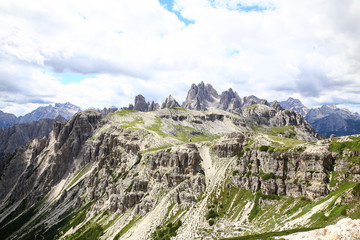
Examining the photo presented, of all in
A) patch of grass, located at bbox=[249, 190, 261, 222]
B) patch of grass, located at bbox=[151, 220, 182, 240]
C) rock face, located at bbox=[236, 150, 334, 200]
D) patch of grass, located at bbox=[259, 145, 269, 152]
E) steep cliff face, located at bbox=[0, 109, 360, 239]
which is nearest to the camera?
steep cliff face, located at bbox=[0, 109, 360, 239]

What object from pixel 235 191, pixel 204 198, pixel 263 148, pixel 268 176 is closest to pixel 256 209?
pixel 268 176

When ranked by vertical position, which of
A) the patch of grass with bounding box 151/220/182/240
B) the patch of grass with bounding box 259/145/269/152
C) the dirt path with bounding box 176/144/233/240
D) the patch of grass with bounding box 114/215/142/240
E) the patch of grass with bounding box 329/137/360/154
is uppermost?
the patch of grass with bounding box 329/137/360/154

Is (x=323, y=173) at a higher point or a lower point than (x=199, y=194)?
higher

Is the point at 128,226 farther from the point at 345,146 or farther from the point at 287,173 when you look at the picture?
the point at 345,146

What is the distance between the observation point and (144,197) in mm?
182000

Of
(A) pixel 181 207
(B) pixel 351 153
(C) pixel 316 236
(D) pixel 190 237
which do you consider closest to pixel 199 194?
(A) pixel 181 207

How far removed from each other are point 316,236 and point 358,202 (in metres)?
35.6

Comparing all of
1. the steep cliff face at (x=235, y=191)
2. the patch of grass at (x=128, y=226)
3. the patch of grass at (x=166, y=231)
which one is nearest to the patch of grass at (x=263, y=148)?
the steep cliff face at (x=235, y=191)

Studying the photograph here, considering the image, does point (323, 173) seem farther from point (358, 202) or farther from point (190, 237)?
point (190, 237)

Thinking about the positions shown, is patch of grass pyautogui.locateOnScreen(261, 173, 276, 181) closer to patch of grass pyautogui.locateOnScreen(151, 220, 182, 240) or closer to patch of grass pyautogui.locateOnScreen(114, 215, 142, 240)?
patch of grass pyautogui.locateOnScreen(151, 220, 182, 240)

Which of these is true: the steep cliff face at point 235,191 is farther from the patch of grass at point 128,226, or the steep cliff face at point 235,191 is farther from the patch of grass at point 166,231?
the patch of grass at point 166,231

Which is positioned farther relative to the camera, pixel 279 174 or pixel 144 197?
pixel 144 197

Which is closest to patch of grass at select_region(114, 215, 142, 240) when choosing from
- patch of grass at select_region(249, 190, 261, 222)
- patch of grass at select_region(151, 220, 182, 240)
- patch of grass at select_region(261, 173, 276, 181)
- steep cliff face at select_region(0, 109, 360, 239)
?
steep cliff face at select_region(0, 109, 360, 239)

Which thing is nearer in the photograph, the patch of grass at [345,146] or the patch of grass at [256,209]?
the patch of grass at [345,146]
